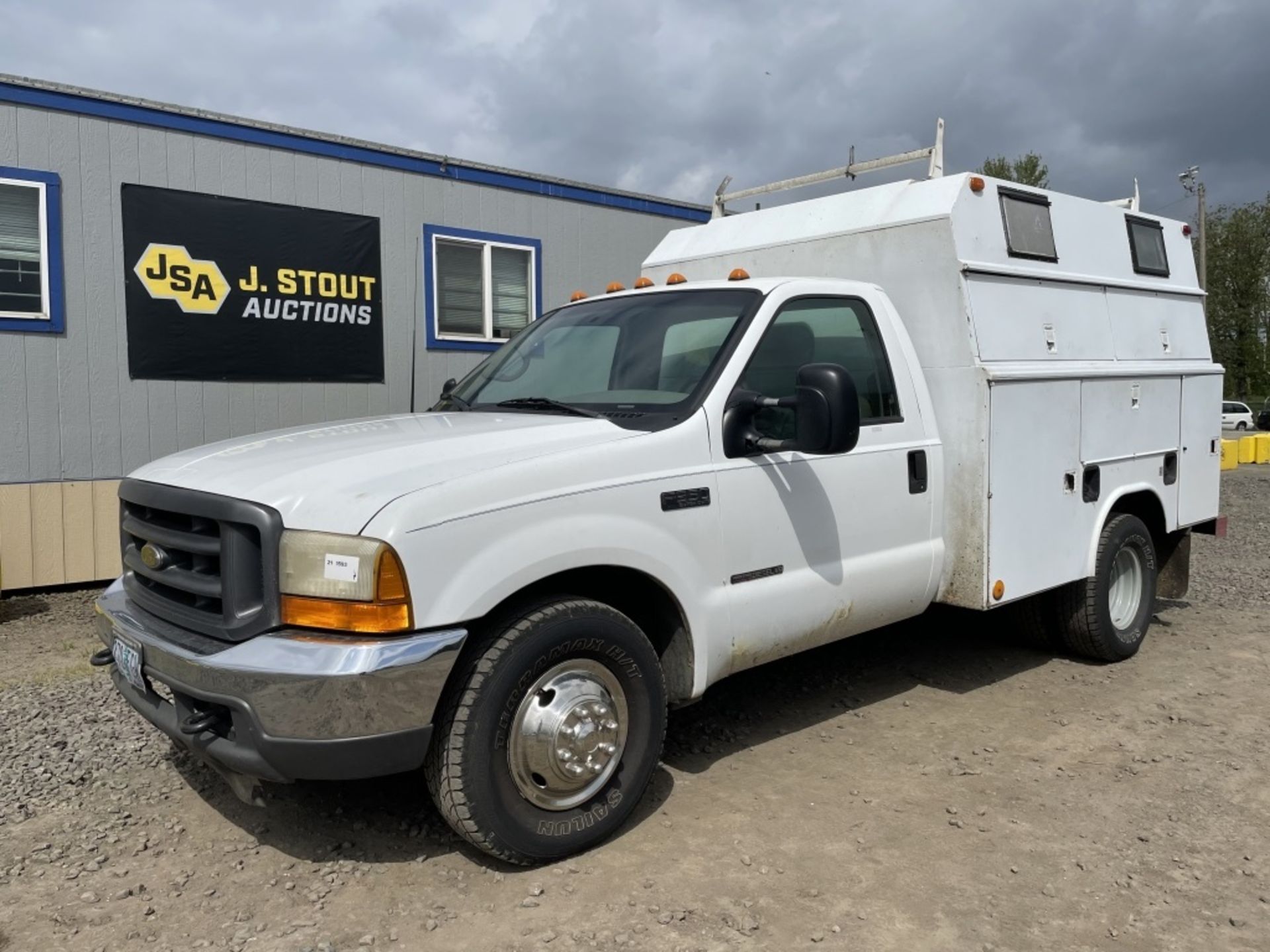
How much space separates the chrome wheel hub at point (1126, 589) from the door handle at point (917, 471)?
6.53ft

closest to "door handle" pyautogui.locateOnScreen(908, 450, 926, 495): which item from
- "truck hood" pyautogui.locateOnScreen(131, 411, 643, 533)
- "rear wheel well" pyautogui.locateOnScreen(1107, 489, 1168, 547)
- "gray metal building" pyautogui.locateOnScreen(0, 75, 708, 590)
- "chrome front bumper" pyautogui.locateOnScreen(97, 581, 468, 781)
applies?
"truck hood" pyautogui.locateOnScreen(131, 411, 643, 533)

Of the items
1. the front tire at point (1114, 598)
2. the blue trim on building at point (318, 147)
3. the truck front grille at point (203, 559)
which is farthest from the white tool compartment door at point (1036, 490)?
the blue trim on building at point (318, 147)

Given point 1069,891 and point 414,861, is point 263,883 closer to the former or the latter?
point 414,861

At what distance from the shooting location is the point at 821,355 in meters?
4.46

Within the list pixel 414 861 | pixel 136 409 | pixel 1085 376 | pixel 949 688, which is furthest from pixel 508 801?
pixel 136 409

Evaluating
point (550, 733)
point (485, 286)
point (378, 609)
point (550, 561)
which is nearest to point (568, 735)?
point (550, 733)

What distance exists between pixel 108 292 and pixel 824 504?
5.82 metres

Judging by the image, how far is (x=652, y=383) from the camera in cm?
399

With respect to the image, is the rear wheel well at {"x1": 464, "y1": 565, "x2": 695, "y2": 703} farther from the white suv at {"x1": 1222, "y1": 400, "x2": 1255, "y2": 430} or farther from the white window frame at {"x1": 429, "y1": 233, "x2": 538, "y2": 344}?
the white suv at {"x1": 1222, "y1": 400, "x2": 1255, "y2": 430}

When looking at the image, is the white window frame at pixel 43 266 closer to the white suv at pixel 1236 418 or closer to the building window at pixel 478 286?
the building window at pixel 478 286

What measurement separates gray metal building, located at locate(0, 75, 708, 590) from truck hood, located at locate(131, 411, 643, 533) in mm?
2836

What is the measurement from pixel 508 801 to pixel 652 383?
1664mm

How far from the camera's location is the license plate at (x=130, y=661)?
3.32 metres

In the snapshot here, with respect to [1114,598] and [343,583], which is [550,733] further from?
[1114,598]
